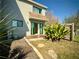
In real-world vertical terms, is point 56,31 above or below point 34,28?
below

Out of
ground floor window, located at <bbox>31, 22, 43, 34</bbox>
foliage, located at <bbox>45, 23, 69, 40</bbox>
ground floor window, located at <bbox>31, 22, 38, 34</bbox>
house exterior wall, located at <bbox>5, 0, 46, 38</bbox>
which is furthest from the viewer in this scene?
ground floor window, located at <bbox>31, 22, 43, 34</bbox>

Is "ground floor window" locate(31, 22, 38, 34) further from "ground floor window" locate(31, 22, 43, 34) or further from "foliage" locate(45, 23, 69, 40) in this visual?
"foliage" locate(45, 23, 69, 40)

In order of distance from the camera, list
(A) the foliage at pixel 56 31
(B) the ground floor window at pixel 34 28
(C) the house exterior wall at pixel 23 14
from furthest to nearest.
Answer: (B) the ground floor window at pixel 34 28
(C) the house exterior wall at pixel 23 14
(A) the foliage at pixel 56 31

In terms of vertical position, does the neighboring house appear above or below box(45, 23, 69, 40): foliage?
above

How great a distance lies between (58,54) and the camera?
8.73 meters

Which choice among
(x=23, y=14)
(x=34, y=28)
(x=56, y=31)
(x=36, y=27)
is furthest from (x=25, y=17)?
(x=56, y=31)

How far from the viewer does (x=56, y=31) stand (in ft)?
43.9

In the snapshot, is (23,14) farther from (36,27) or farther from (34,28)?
(36,27)

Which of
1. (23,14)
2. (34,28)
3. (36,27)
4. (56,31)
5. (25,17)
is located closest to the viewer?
(56,31)

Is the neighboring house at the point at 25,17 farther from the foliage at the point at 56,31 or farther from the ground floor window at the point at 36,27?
the foliage at the point at 56,31

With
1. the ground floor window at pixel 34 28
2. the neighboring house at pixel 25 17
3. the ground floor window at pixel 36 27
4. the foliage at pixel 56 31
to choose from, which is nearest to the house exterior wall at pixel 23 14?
the neighboring house at pixel 25 17

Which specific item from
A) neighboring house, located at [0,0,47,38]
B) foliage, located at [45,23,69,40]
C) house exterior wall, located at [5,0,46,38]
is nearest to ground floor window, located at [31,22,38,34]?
neighboring house, located at [0,0,47,38]

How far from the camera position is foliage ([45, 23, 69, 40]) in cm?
1317

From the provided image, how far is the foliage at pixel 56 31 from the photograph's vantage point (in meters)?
13.2
